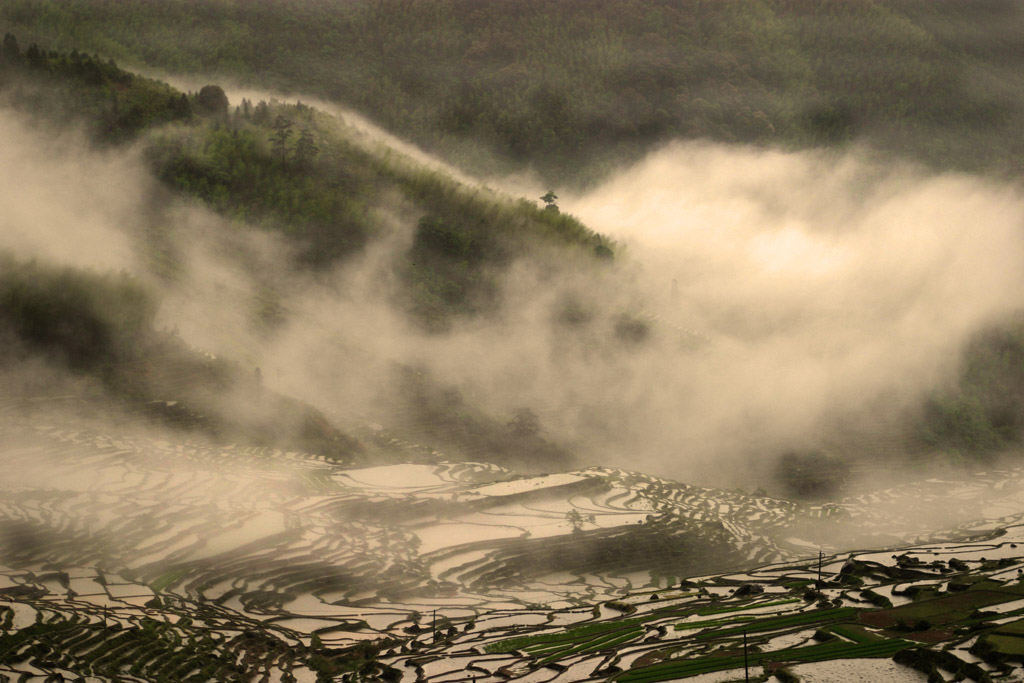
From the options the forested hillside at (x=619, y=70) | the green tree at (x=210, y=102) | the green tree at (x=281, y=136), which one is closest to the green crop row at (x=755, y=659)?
the green tree at (x=281, y=136)

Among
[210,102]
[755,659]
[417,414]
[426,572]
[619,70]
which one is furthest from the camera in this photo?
[619,70]

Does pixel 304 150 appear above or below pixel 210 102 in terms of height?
below

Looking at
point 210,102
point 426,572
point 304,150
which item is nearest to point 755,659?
point 426,572

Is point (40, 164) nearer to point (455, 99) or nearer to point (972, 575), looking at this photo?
point (972, 575)

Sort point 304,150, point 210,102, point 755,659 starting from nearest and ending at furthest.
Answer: point 755,659, point 304,150, point 210,102

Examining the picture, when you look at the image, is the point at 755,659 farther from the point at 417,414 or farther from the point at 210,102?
the point at 210,102

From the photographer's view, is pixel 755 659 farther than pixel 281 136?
No

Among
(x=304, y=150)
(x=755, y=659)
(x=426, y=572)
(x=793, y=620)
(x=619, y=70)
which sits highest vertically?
(x=619, y=70)
